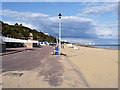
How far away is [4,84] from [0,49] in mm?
18194

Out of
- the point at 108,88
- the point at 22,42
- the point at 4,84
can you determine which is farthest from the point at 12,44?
the point at 108,88

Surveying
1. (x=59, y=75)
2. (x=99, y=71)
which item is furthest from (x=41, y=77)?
(x=99, y=71)

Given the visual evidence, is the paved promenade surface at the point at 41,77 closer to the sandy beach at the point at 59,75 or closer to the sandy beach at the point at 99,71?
the sandy beach at the point at 59,75

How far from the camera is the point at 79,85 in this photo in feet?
18.1

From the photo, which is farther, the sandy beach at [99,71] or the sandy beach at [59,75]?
the sandy beach at [99,71]

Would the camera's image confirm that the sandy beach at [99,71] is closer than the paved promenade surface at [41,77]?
No

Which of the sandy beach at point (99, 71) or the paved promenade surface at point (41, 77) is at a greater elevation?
the paved promenade surface at point (41, 77)

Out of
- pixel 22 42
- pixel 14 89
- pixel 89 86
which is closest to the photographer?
pixel 14 89

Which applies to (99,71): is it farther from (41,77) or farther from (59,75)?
(41,77)

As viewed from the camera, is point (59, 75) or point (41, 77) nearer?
point (41, 77)

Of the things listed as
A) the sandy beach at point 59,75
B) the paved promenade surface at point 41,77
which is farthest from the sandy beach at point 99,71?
the paved promenade surface at point 41,77

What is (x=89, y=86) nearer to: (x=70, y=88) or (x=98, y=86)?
(x=98, y=86)

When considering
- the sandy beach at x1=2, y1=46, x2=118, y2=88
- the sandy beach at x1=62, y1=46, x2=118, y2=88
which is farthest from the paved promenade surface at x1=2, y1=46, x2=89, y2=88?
the sandy beach at x1=62, y1=46, x2=118, y2=88

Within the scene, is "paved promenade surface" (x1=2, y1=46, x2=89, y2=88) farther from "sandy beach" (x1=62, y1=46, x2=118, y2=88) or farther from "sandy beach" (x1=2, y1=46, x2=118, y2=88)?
"sandy beach" (x1=62, y1=46, x2=118, y2=88)
